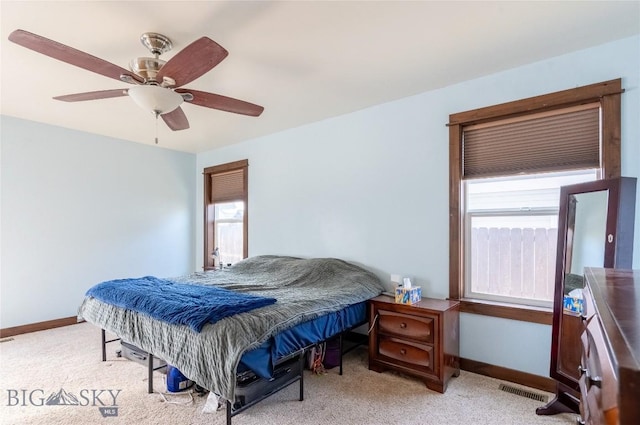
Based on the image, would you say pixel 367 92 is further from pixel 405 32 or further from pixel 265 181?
pixel 265 181

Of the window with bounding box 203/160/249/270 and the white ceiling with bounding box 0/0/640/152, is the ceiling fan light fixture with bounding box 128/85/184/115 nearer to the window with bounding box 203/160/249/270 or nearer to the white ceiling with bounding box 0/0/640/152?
the white ceiling with bounding box 0/0/640/152

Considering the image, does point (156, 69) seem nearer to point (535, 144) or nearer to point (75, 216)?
point (535, 144)

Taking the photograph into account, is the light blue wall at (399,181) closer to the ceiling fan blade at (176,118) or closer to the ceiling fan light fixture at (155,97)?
the ceiling fan blade at (176,118)

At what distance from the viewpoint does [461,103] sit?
2803mm

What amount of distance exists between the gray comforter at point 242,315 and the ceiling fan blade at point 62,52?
5.03ft

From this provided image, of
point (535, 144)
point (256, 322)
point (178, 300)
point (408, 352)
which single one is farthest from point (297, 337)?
point (535, 144)

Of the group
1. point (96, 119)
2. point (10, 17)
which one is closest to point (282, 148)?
point (96, 119)

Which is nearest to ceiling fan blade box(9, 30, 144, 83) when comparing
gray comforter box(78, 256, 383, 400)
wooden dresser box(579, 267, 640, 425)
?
gray comforter box(78, 256, 383, 400)

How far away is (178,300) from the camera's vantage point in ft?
7.27

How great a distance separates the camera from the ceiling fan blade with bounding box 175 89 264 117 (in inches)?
88.3

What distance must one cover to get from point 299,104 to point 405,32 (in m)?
1.44

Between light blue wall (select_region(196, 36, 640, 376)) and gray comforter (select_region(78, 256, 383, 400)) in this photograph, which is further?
light blue wall (select_region(196, 36, 640, 376))

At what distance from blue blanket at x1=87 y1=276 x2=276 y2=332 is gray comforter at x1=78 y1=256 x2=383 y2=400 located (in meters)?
0.05

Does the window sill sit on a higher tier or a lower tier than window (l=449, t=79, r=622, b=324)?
lower
